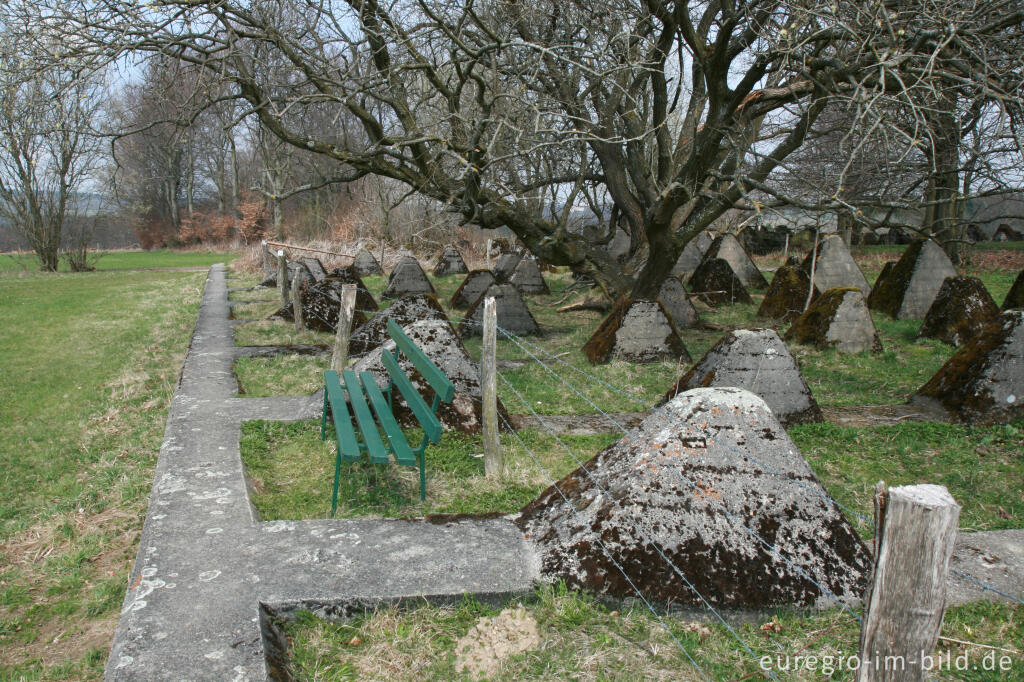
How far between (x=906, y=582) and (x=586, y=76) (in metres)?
10.1

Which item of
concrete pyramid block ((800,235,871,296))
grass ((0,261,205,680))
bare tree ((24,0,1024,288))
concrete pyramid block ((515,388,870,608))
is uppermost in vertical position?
bare tree ((24,0,1024,288))

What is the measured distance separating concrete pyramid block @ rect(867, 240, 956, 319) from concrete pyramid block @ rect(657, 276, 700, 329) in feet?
11.3

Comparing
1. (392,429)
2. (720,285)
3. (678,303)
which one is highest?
(720,285)

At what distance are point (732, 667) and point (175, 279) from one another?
2323 cm

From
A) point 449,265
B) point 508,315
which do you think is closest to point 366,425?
point 508,315

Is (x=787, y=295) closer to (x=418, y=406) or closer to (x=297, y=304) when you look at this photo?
(x=297, y=304)

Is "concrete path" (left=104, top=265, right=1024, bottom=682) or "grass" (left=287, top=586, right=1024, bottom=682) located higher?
"concrete path" (left=104, top=265, right=1024, bottom=682)

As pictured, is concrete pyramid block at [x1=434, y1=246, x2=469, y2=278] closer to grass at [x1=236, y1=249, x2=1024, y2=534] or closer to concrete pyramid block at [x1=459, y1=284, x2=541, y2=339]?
concrete pyramid block at [x1=459, y1=284, x2=541, y2=339]

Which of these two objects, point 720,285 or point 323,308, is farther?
point 720,285

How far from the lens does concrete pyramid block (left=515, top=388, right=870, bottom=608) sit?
10.3 ft

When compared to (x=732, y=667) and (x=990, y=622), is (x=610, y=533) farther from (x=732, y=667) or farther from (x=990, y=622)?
(x=990, y=622)

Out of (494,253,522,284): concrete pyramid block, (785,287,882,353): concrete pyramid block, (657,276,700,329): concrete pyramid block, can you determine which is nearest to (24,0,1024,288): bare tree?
(657,276,700,329): concrete pyramid block

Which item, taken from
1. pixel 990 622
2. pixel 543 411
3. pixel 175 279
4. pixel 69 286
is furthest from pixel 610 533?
pixel 175 279

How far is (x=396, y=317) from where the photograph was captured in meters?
8.34
